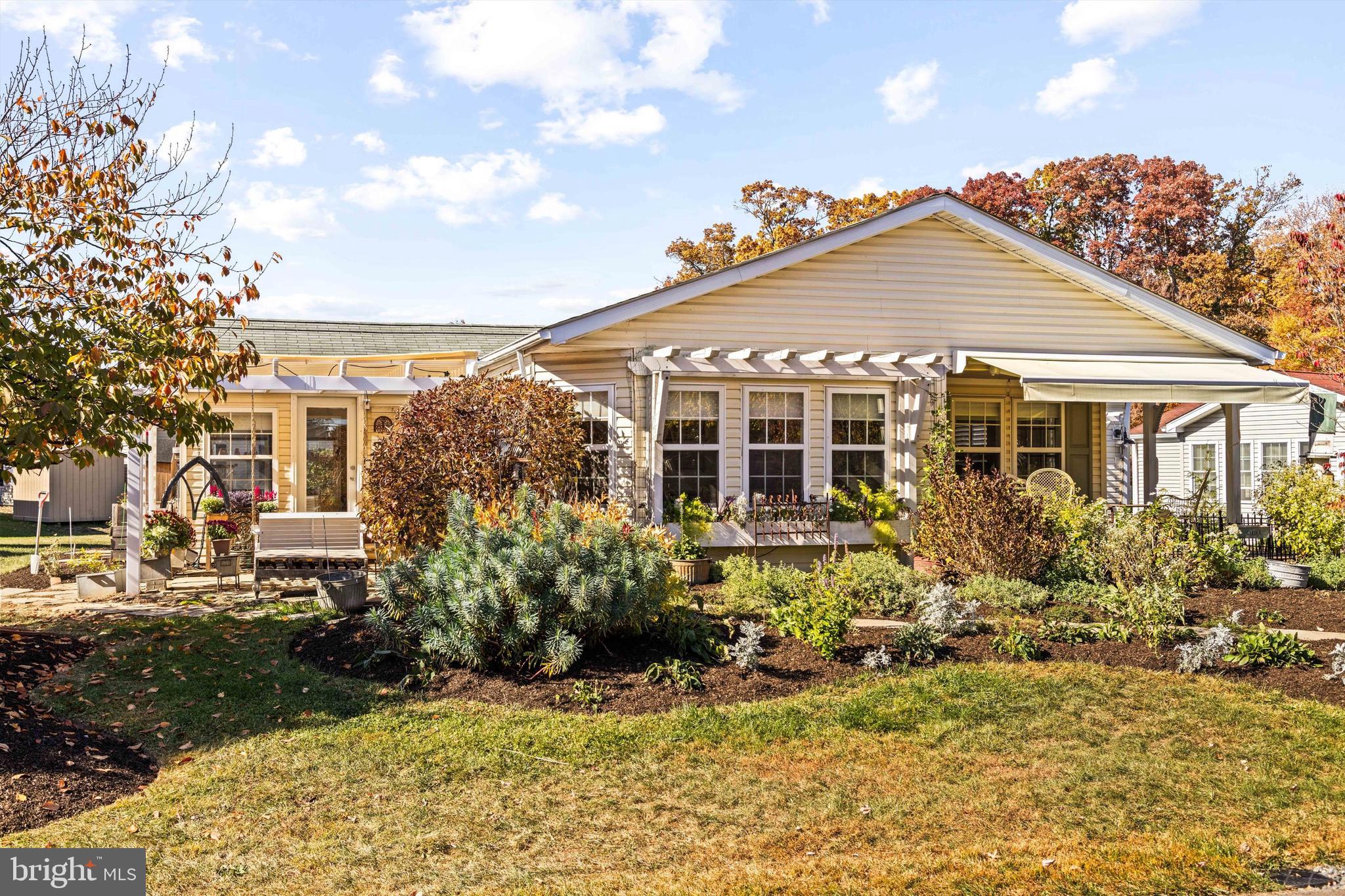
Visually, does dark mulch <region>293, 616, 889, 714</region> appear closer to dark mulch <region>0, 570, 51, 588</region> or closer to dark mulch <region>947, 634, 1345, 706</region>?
dark mulch <region>947, 634, 1345, 706</region>

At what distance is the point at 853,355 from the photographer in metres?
13.2

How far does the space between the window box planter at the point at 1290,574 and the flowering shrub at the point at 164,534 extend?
13995 millimetres

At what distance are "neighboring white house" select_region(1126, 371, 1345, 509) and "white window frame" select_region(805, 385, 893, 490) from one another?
6557 mm

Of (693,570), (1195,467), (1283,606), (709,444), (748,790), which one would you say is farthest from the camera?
(1195,467)

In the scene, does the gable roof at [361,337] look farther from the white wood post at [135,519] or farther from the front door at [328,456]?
the white wood post at [135,519]

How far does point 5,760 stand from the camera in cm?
559

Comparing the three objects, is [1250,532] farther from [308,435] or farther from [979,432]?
[308,435]

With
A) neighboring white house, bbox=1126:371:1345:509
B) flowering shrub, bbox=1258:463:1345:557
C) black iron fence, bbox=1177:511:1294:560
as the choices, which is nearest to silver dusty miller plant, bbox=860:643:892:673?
black iron fence, bbox=1177:511:1294:560

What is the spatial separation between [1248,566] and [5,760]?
40.8ft

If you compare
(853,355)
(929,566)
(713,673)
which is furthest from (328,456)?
(713,673)

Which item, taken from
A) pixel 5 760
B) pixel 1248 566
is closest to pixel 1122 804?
pixel 5 760

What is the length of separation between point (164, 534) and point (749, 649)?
355 inches

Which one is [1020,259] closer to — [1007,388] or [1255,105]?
[1007,388]

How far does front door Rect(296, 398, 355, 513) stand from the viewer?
16.5m
